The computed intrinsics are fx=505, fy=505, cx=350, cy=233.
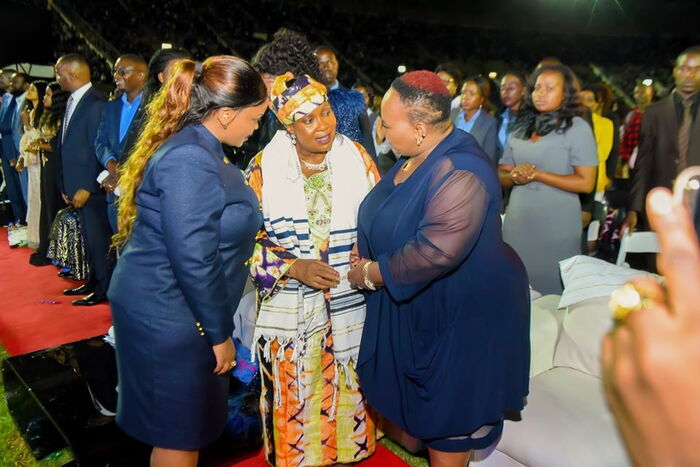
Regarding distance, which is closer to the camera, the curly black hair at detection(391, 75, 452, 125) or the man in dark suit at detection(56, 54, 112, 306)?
the curly black hair at detection(391, 75, 452, 125)

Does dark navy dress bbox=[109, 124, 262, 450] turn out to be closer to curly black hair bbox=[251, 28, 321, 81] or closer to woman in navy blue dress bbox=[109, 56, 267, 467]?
woman in navy blue dress bbox=[109, 56, 267, 467]

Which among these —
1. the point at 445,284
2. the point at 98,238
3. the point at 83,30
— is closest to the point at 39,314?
the point at 98,238

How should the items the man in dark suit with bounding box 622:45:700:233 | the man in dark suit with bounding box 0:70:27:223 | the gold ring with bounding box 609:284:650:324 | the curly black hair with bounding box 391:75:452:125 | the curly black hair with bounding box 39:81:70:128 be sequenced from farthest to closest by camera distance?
the man in dark suit with bounding box 0:70:27:223 < the curly black hair with bounding box 39:81:70:128 < the man in dark suit with bounding box 622:45:700:233 < the curly black hair with bounding box 391:75:452:125 < the gold ring with bounding box 609:284:650:324

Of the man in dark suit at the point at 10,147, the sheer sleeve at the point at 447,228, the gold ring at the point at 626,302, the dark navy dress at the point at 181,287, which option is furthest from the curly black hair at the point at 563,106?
the man in dark suit at the point at 10,147

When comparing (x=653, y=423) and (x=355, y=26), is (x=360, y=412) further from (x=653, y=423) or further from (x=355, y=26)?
(x=355, y=26)

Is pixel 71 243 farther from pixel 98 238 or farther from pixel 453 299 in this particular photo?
pixel 453 299

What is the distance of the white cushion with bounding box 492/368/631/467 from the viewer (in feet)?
5.57

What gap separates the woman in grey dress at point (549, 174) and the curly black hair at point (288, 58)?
1.28 m

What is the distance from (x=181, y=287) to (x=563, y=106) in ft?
7.34

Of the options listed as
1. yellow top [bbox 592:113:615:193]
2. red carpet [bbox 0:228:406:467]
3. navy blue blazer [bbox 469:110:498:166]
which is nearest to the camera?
red carpet [bbox 0:228:406:467]

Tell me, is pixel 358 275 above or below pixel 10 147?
below

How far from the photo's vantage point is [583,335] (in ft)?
7.23

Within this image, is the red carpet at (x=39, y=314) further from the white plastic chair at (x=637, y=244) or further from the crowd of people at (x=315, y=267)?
the white plastic chair at (x=637, y=244)

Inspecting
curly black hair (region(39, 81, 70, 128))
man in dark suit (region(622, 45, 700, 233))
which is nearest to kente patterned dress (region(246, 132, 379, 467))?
man in dark suit (region(622, 45, 700, 233))
